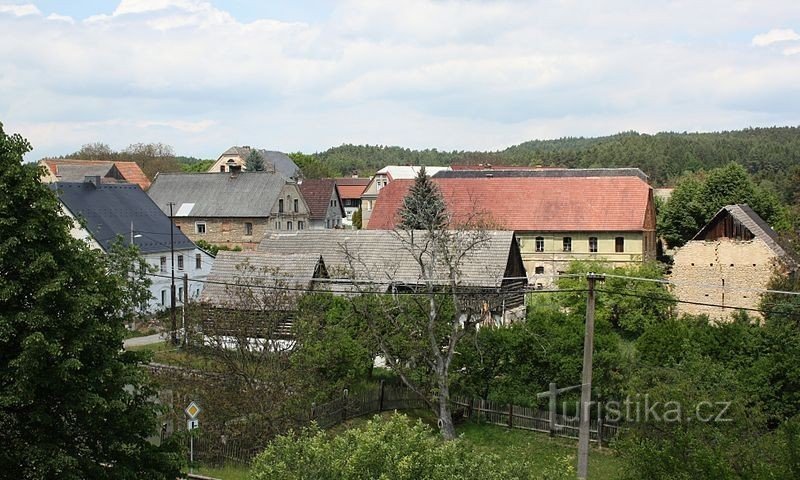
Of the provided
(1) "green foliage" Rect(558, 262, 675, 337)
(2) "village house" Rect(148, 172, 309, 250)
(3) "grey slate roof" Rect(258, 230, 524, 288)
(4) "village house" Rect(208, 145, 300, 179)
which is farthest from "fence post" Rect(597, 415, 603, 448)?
(4) "village house" Rect(208, 145, 300, 179)

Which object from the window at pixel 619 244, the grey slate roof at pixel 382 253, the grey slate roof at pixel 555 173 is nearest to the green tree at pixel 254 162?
the grey slate roof at pixel 555 173

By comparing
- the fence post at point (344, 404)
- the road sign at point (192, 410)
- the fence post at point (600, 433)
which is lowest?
the fence post at point (600, 433)

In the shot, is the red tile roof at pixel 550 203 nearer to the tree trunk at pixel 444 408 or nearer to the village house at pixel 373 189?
the tree trunk at pixel 444 408

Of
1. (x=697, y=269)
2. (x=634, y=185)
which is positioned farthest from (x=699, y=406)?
(x=634, y=185)

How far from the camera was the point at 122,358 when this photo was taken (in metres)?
15.1

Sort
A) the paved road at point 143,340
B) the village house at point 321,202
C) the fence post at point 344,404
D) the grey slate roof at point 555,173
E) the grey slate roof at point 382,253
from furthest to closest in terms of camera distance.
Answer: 1. the village house at point 321,202
2. the grey slate roof at point 555,173
3. the paved road at point 143,340
4. the grey slate roof at point 382,253
5. the fence post at point 344,404

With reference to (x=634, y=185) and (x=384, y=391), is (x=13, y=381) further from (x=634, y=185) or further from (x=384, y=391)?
(x=634, y=185)

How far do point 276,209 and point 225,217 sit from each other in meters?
3.89

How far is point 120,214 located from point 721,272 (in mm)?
31606

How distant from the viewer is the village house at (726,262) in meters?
37.3

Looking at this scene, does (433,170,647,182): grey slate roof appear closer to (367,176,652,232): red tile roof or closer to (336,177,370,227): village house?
(367,176,652,232): red tile roof

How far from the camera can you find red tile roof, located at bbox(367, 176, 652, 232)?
52188 millimetres

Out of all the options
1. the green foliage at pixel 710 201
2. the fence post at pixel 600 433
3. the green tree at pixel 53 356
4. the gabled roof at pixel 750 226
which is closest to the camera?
the green tree at pixel 53 356

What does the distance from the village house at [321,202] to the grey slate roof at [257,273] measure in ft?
122
